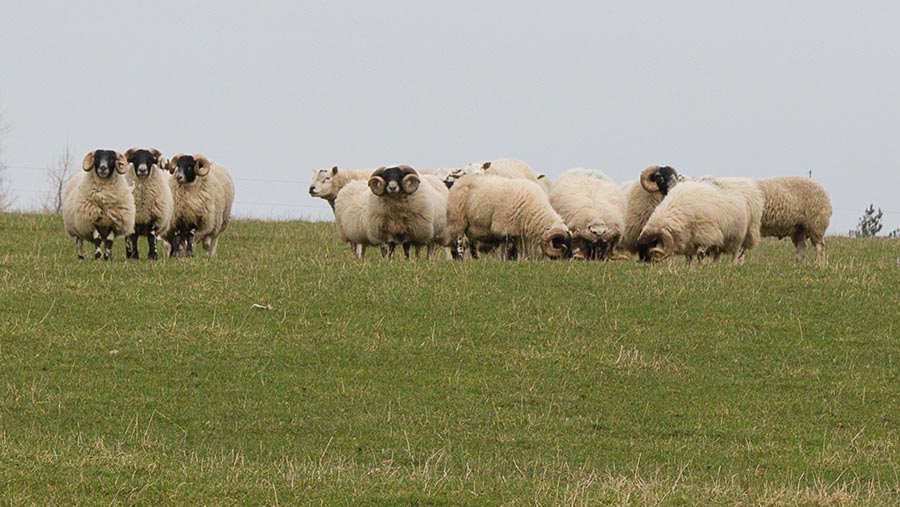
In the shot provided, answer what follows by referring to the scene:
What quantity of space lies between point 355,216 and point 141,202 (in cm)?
516

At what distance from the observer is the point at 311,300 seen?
57.0ft

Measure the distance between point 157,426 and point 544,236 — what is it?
11703 mm

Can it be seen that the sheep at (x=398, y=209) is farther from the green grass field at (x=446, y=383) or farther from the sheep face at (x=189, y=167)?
the green grass field at (x=446, y=383)

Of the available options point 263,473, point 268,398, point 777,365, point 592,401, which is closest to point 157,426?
point 268,398

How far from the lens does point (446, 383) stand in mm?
14219

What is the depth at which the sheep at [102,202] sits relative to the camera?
20688mm

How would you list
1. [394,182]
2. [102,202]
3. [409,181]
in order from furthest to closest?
[409,181]
[394,182]
[102,202]

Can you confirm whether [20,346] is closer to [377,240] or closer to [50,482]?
[50,482]

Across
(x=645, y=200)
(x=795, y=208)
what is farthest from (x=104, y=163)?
(x=795, y=208)

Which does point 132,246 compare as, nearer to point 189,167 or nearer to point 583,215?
point 189,167

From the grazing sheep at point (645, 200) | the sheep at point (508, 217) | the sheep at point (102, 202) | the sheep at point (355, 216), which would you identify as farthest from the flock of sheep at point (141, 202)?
the grazing sheep at point (645, 200)

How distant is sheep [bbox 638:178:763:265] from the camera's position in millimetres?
22141

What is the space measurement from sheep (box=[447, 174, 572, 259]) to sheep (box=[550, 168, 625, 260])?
0.48 m

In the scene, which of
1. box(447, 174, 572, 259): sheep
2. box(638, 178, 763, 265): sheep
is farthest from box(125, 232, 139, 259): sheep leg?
box(638, 178, 763, 265): sheep
